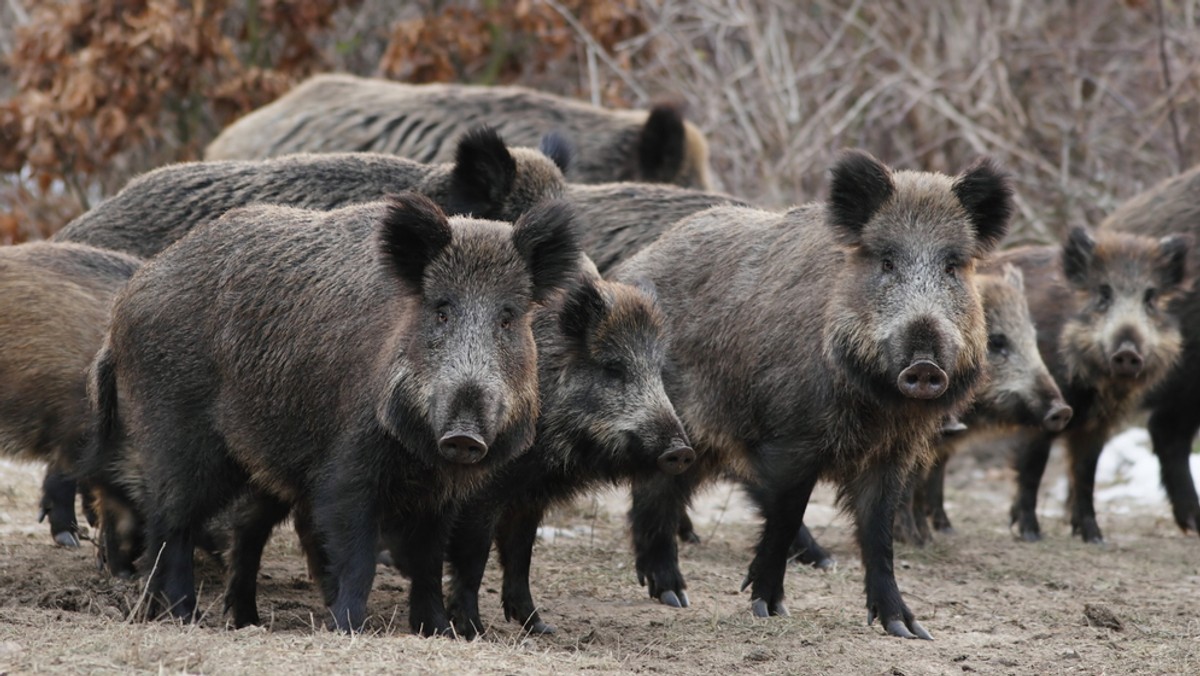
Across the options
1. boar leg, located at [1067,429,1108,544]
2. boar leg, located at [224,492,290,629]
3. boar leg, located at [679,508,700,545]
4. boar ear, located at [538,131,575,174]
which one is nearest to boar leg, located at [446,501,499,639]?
boar leg, located at [224,492,290,629]

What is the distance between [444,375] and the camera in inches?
191

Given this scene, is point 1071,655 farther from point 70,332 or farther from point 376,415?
point 70,332

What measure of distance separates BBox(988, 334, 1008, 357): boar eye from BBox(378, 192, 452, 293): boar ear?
153 inches

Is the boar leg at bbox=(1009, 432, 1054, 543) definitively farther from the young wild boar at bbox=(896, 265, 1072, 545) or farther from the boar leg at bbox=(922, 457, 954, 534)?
the young wild boar at bbox=(896, 265, 1072, 545)

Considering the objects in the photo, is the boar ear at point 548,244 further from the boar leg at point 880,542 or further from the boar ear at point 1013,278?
the boar ear at point 1013,278

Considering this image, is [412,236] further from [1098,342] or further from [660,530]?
[1098,342]

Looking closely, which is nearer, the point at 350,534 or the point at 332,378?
the point at 350,534

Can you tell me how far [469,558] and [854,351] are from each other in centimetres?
156

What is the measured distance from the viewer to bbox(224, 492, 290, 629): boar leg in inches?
222

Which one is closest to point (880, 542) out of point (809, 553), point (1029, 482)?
point (809, 553)

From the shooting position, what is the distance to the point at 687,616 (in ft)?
20.4

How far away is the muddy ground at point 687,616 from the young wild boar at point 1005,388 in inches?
9.7

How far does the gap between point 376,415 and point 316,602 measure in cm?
148

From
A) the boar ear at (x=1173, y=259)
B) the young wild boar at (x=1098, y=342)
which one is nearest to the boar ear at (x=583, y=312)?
the young wild boar at (x=1098, y=342)
